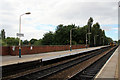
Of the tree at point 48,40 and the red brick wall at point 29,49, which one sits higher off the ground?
the tree at point 48,40

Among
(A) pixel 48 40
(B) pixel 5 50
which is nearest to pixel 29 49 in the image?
(B) pixel 5 50

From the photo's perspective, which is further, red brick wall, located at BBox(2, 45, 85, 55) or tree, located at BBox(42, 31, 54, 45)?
tree, located at BBox(42, 31, 54, 45)

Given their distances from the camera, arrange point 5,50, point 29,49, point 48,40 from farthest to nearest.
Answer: point 48,40, point 29,49, point 5,50

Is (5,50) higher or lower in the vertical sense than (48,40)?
lower

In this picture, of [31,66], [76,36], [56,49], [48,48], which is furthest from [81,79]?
[76,36]

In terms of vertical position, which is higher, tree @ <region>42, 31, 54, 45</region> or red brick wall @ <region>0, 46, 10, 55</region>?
tree @ <region>42, 31, 54, 45</region>

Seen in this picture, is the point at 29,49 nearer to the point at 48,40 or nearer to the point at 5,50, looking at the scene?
the point at 5,50

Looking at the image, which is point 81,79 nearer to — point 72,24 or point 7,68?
point 7,68

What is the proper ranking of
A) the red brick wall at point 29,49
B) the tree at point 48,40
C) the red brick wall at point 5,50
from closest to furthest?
the red brick wall at point 5,50, the red brick wall at point 29,49, the tree at point 48,40

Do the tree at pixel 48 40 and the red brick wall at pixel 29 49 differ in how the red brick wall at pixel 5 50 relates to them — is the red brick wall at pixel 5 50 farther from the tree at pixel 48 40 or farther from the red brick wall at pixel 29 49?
the tree at pixel 48 40

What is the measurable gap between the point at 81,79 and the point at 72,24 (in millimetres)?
80461

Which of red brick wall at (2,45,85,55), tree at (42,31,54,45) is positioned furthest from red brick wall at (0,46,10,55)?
tree at (42,31,54,45)

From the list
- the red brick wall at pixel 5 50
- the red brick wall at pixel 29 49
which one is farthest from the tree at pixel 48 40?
the red brick wall at pixel 5 50

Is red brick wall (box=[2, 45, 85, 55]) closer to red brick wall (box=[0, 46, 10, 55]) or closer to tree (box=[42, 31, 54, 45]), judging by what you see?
red brick wall (box=[0, 46, 10, 55])
